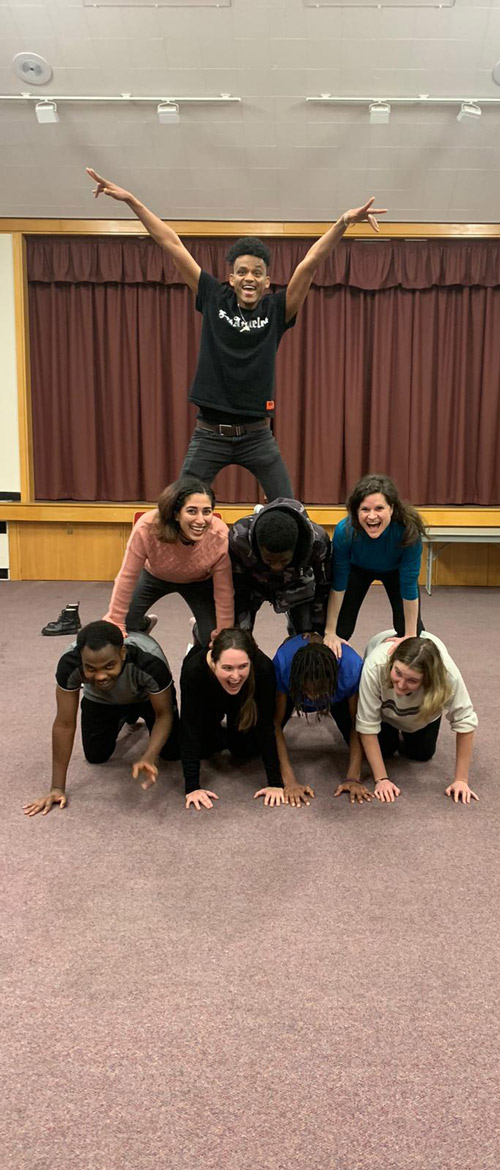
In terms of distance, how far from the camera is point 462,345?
19.5 ft

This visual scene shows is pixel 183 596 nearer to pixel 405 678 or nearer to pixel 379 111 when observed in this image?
pixel 405 678

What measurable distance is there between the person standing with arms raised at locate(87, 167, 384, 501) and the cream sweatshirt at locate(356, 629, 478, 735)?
86 centimetres

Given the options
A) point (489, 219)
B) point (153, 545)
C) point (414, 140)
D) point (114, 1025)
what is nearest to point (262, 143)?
point (414, 140)

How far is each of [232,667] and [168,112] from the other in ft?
13.3

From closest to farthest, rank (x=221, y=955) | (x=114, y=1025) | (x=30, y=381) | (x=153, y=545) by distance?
(x=114, y=1025) < (x=221, y=955) < (x=153, y=545) < (x=30, y=381)

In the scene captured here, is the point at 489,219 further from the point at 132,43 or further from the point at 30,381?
the point at 30,381

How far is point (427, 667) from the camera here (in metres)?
2.15

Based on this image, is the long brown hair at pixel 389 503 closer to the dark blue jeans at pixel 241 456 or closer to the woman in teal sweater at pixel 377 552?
the woman in teal sweater at pixel 377 552

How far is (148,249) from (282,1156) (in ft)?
19.4

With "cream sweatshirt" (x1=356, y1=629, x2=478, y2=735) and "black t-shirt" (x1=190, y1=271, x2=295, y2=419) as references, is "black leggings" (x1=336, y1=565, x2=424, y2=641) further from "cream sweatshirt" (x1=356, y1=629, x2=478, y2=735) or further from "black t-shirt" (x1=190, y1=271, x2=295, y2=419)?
"black t-shirt" (x1=190, y1=271, x2=295, y2=419)

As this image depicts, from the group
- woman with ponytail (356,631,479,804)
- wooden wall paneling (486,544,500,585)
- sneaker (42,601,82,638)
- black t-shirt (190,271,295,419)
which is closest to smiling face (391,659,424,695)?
woman with ponytail (356,631,479,804)

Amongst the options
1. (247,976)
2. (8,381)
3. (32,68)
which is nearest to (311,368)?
(8,381)

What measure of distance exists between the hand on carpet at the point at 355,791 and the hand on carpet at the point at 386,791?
4cm

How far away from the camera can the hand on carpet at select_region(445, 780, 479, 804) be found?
7.72 feet
